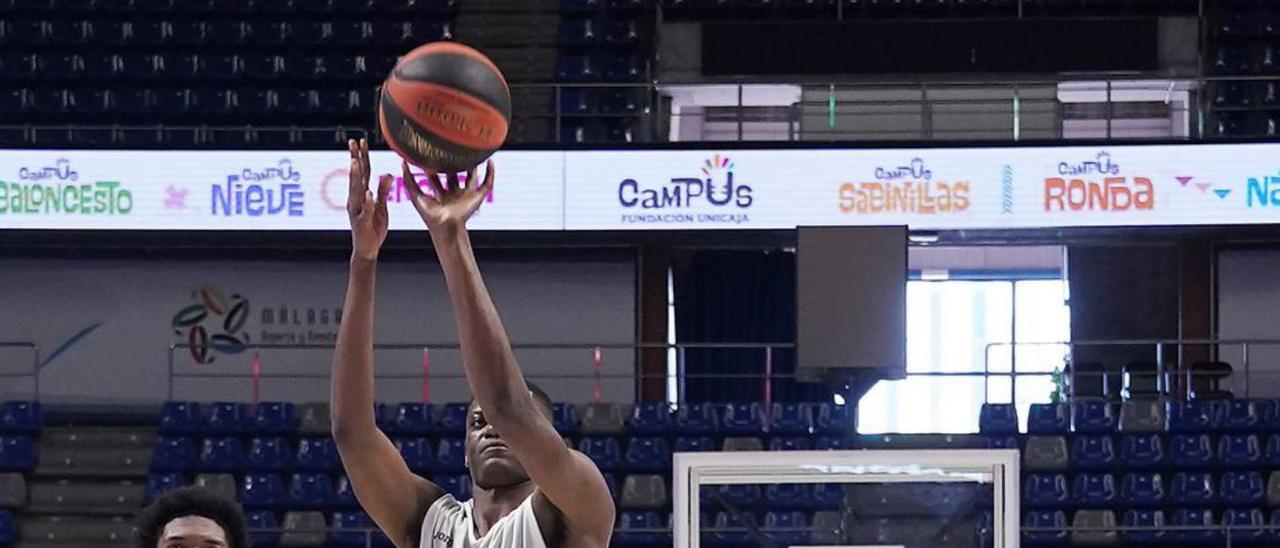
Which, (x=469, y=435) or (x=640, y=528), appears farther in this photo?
(x=640, y=528)

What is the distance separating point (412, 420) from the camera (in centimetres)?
1427

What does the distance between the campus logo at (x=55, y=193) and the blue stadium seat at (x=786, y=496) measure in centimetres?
550

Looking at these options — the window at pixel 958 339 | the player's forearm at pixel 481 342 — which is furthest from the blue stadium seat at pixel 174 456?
the player's forearm at pixel 481 342

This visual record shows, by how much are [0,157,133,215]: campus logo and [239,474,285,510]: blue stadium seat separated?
2.30 meters

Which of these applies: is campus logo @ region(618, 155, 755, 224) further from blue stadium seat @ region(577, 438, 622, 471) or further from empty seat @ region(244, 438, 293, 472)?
empty seat @ region(244, 438, 293, 472)

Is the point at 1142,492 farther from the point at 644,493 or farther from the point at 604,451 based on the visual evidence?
the point at 604,451


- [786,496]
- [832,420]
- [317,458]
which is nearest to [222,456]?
[317,458]

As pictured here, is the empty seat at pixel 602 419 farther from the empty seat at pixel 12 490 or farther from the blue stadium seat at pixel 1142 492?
the empty seat at pixel 12 490

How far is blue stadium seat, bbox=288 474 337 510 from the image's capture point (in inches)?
540

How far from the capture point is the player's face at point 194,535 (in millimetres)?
3172

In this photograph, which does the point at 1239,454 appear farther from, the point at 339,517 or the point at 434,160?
the point at 434,160

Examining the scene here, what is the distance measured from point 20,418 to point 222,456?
5.76ft

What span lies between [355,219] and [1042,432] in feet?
36.5

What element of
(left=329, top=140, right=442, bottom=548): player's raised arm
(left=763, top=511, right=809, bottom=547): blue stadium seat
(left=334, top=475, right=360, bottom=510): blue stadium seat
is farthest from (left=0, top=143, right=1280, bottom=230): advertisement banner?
(left=329, top=140, right=442, bottom=548): player's raised arm
